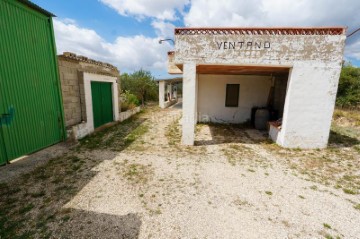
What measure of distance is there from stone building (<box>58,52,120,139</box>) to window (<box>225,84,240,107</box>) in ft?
21.2

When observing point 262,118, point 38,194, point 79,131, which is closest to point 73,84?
point 79,131

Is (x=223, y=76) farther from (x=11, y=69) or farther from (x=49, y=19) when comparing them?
(x=11, y=69)

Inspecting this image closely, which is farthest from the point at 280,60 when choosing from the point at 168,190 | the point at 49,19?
the point at 49,19

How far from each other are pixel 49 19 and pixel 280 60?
7.20m

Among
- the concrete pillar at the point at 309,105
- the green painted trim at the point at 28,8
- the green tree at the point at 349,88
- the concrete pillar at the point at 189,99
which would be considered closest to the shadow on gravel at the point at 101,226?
the concrete pillar at the point at 189,99

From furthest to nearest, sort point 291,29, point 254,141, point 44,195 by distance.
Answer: point 254,141 → point 291,29 → point 44,195

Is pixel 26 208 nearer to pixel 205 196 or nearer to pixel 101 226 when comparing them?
pixel 101 226

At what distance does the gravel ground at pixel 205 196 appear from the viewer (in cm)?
273

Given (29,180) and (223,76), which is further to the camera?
(223,76)

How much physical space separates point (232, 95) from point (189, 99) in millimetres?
4962

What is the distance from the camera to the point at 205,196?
357 cm

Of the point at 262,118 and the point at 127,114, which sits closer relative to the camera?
the point at 262,118

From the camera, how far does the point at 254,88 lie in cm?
1003

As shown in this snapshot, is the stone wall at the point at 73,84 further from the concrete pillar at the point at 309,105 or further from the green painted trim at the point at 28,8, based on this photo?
the concrete pillar at the point at 309,105
